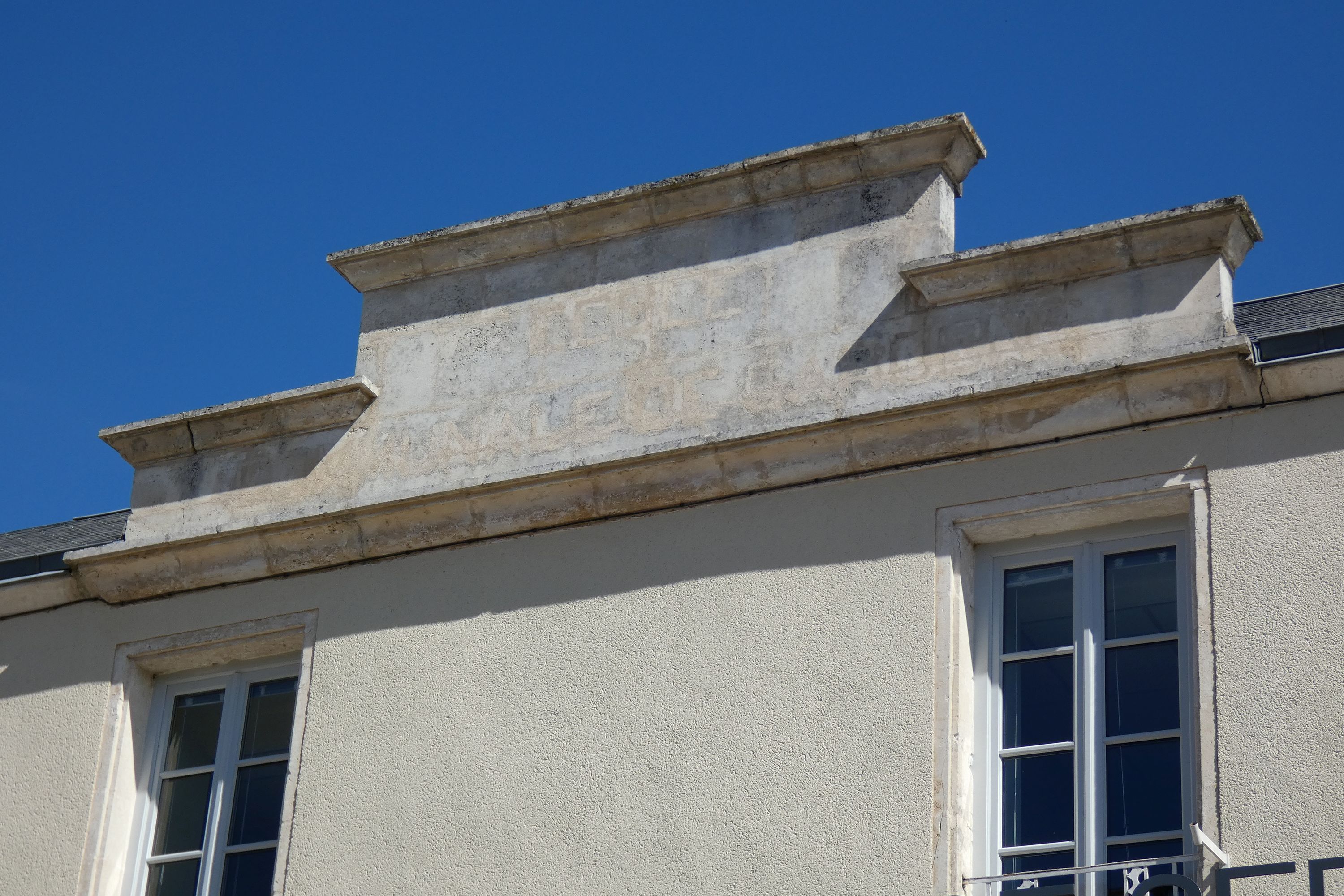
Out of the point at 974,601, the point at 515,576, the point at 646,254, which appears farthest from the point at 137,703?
the point at 974,601

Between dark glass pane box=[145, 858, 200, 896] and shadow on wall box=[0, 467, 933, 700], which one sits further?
dark glass pane box=[145, 858, 200, 896]

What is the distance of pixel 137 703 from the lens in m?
9.85

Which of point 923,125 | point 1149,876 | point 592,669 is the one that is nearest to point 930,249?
point 923,125

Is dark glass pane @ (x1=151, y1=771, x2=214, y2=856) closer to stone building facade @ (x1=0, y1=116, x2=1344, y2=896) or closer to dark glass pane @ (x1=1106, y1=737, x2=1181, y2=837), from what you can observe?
stone building facade @ (x1=0, y1=116, x2=1344, y2=896)

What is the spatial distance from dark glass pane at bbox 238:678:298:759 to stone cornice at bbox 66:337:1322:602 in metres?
0.51

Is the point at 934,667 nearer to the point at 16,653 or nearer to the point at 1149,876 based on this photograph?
the point at 1149,876

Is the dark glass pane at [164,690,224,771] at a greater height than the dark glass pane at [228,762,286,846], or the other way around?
the dark glass pane at [164,690,224,771]

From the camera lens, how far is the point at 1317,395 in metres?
8.04

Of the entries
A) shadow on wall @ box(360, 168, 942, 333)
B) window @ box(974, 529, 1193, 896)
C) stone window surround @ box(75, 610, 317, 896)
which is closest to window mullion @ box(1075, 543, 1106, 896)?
window @ box(974, 529, 1193, 896)

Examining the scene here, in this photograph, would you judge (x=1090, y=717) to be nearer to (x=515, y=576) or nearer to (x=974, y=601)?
(x=974, y=601)

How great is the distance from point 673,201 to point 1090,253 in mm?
1951

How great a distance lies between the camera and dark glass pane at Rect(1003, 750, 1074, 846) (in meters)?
7.87

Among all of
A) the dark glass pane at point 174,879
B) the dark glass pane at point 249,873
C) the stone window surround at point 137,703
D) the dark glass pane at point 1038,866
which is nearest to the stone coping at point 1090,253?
the dark glass pane at point 1038,866

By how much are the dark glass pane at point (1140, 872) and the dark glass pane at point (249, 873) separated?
3.61 meters
